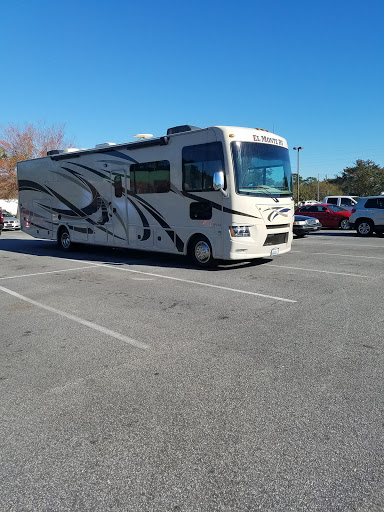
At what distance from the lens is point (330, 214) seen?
2366 cm

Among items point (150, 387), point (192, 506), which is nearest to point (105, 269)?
point (150, 387)

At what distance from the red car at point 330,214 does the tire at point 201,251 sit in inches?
602

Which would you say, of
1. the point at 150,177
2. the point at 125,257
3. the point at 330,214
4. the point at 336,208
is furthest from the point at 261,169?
the point at 336,208

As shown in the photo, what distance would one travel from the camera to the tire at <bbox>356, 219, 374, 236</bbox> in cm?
1881

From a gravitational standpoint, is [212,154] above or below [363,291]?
above

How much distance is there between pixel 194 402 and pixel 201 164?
23.9 ft

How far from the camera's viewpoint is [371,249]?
1362cm

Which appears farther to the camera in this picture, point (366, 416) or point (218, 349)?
point (218, 349)

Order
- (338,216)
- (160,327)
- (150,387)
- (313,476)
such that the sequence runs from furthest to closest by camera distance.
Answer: (338,216) → (160,327) → (150,387) → (313,476)

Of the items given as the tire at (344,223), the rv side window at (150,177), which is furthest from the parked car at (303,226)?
the rv side window at (150,177)

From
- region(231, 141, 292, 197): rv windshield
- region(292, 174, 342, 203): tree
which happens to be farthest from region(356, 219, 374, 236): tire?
region(292, 174, 342, 203): tree

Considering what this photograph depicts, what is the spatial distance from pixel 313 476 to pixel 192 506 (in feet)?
2.53

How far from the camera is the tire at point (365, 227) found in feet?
61.7

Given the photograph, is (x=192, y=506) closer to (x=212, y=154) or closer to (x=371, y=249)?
(x=212, y=154)
